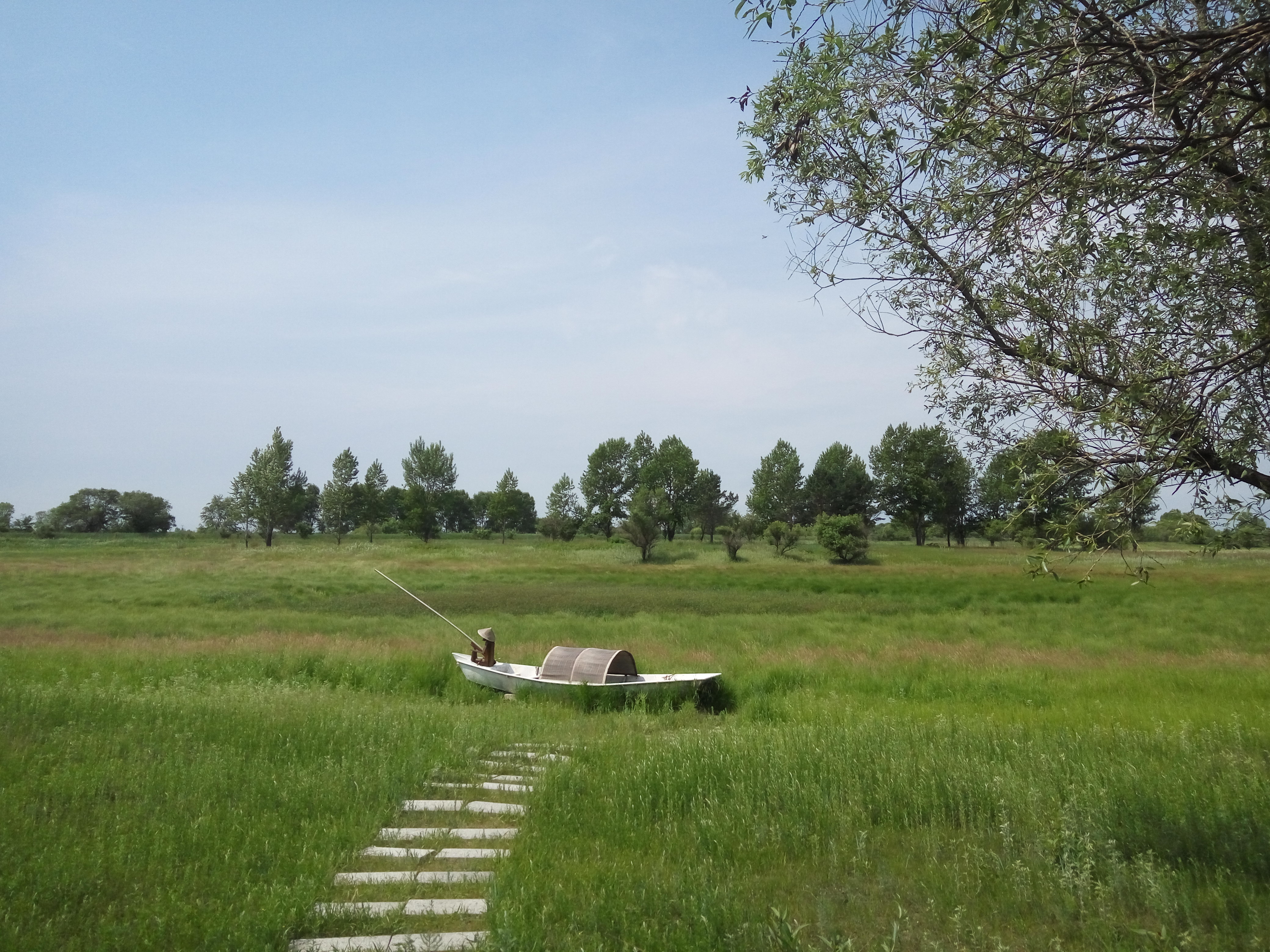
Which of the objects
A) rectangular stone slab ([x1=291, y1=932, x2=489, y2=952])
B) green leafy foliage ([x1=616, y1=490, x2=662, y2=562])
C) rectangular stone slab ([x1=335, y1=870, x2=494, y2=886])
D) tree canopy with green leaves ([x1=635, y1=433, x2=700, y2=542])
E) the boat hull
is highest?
tree canopy with green leaves ([x1=635, y1=433, x2=700, y2=542])

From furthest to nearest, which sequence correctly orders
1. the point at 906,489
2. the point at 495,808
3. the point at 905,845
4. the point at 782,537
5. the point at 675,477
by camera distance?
the point at 675,477
the point at 906,489
the point at 782,537
the point at 495,808
the point at 905,845

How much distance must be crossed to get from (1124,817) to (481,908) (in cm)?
535

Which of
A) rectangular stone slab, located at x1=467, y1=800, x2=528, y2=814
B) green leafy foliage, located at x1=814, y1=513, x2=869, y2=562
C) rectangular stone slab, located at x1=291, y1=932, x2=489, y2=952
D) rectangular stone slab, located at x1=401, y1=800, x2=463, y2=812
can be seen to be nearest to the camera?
rectangular stone slab, located at x1=291, y1=932, x2=489, y2=952

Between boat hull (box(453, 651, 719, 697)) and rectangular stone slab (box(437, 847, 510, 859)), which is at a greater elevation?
rectangular stone slab (box(437, 847, 510, 859))

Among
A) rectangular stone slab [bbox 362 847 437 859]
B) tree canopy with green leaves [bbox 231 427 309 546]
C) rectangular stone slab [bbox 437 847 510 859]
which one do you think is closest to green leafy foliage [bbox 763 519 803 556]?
tree canopy with green leaves [bbox 231 427 309 546]

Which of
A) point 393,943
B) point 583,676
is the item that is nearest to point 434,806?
point 393,943

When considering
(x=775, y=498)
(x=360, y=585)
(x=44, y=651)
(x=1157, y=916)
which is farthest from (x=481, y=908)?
(x=775, y=498)

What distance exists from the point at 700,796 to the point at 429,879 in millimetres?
Result: 2813

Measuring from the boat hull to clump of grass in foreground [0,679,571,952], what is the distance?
85.2 inches

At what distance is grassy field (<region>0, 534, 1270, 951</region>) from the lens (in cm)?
527

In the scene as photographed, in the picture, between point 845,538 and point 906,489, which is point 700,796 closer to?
point 845,538

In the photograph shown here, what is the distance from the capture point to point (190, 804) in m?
7.49

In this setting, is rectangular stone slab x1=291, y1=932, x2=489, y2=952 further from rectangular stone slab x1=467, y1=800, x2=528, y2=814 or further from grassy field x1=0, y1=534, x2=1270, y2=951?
rectangular stone slab x1=467, y1=800, x2=528, y2=814

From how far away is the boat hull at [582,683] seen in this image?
14727 millimetres
